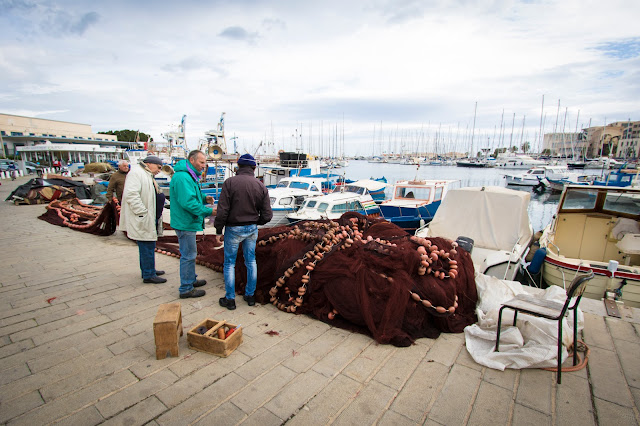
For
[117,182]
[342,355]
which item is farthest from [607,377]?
[117,182]

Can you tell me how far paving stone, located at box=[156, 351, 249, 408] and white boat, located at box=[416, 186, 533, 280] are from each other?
206 inches

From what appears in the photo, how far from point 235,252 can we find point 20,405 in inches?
86.2

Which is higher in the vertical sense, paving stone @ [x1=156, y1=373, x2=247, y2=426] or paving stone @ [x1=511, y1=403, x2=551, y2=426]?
paving stone @ [x1=156, y1=373, x2=247, y2=426]

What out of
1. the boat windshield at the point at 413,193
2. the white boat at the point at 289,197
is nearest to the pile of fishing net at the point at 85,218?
the white boat at the point at 289,197

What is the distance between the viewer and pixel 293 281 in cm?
390

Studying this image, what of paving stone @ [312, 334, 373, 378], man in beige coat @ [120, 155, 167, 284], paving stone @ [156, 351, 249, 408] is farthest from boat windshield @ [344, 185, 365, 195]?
paving stone @ [156, 351, 249, 408]

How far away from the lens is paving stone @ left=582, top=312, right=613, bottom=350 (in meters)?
3.18

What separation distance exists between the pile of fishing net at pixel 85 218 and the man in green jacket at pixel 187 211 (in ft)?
15.6

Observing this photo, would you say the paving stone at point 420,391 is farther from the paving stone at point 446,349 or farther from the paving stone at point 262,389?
the paving stone at point 262,389

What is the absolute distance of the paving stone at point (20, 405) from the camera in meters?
2.09

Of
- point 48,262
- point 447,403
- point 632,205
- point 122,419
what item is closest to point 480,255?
point 632,205

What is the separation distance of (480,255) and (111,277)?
22.7ft

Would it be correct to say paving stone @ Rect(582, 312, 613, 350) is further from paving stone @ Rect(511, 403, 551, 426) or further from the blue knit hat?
the blue knit hat

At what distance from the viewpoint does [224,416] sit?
217cm
